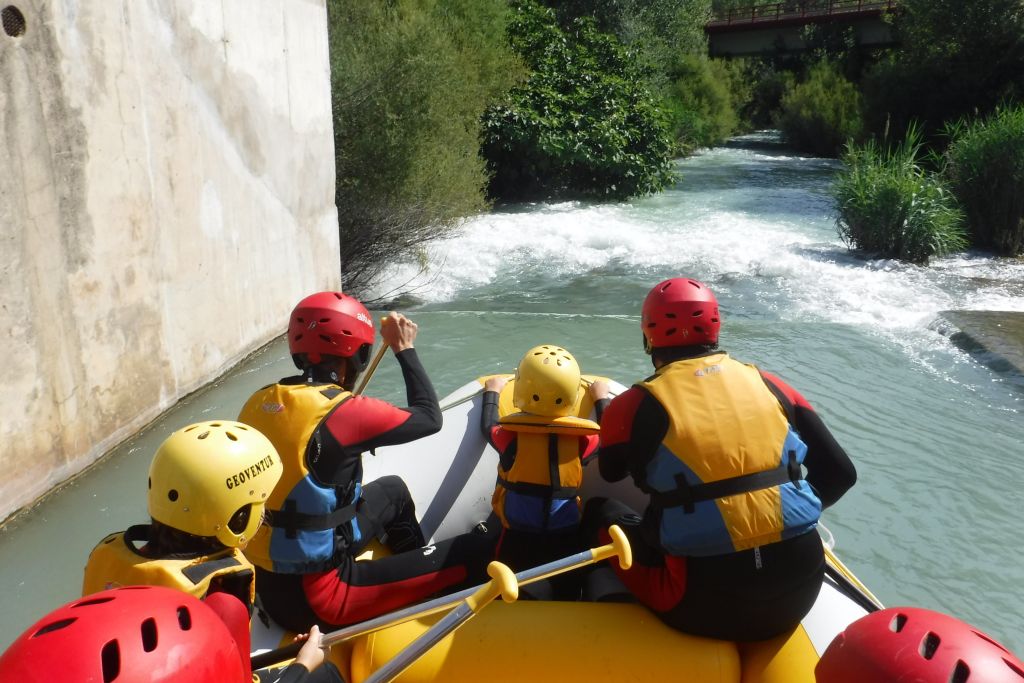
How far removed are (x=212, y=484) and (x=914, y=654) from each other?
4.39ft

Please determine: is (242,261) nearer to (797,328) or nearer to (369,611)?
(369,611)

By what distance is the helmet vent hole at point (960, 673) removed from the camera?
1.33m

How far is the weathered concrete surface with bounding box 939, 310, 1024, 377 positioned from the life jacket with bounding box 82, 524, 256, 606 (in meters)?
6.09

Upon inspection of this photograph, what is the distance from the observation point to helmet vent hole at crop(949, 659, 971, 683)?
1.33 m

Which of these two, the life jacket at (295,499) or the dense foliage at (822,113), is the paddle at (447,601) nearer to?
the life jacket at (295,499)

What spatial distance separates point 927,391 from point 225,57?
17.7 ft

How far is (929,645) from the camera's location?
54.9 inches

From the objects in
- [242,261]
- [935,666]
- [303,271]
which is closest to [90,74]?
[242,261]

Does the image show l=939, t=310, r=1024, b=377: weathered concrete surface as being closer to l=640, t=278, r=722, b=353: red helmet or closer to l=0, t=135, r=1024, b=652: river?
l=0, t=135, r=1024, b=652: river

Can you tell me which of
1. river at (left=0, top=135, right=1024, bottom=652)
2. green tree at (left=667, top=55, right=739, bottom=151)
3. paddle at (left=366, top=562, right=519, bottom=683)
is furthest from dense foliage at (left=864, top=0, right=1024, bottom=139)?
paddle at (left=366, top=562, right=519, bottom=683)

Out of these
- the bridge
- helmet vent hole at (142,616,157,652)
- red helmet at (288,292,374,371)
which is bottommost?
helmet vent hole at (142,616,157,652)

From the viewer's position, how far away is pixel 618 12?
857 inches

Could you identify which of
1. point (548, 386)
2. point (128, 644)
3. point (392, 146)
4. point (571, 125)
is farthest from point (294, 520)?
point (571, 125)

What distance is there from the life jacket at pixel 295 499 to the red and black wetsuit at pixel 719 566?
730 mm
